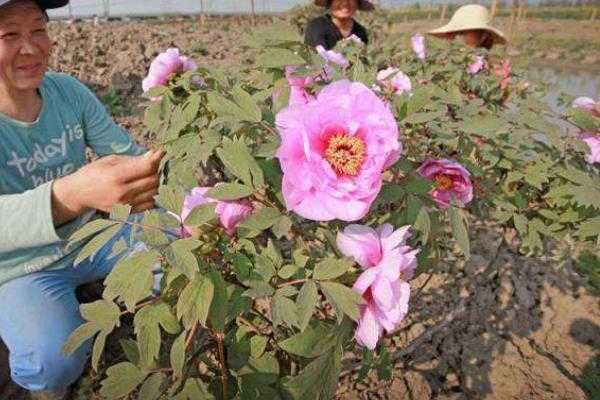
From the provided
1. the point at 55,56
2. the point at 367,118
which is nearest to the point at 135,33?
the point at 55,56

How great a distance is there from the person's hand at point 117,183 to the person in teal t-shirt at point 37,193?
5.6 inches

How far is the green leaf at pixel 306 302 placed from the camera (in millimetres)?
706

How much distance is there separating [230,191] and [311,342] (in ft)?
0.84

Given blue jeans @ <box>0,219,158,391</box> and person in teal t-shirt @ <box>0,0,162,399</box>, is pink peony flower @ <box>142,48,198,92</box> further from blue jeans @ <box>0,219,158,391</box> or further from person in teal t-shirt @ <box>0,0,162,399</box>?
blue jeans @ <box>0,219,158,391</box>

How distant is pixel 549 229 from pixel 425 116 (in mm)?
920

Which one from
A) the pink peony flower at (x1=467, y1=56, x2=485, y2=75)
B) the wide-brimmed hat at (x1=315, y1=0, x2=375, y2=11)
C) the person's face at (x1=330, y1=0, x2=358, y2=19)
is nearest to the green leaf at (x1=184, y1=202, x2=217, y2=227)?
the pink peony flower at (x1=467, y1=56, x2=485, y2=75)

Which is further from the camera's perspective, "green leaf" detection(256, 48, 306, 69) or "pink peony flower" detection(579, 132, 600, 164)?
"pink peony flower" detection(579, 132, 600, 164)

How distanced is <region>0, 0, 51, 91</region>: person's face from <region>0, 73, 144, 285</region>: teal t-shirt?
0.48 ft

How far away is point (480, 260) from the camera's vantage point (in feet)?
8.32

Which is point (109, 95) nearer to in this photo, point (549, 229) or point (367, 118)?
point (549, 229)

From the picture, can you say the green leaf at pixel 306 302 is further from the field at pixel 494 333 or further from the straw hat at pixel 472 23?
the straw hat at pixel 472 23

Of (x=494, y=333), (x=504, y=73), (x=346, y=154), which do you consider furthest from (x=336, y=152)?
(x=504, y=73)

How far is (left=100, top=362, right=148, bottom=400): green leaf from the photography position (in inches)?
33.8

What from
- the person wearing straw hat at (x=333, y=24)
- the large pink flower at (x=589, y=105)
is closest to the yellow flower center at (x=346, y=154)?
the large pink flower at (x=589, y=105)
